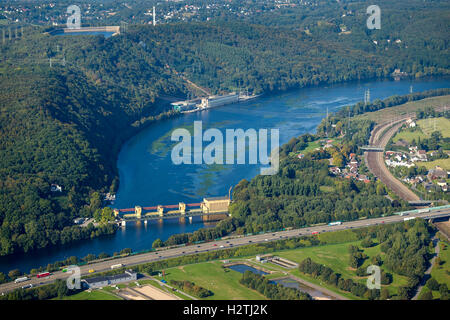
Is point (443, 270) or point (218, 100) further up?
point (218, 100)

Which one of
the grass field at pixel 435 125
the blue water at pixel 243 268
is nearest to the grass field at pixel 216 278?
the blue water at pixel 243 268

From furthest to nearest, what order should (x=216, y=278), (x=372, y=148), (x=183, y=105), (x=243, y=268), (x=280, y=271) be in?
(x=183, y=105)
(x=372, y=148)
(x=243, y=268)
(x=280, y=271)
(x=216, y=278)

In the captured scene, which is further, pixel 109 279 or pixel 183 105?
pixel 183 105

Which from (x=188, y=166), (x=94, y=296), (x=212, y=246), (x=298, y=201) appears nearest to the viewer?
(x=94, y=296)

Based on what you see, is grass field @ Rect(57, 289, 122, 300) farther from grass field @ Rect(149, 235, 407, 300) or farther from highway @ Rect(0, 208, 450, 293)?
grass field @ Rect(149, 235, 407, 300)

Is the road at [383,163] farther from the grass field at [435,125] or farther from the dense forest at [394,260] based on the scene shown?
the dense forest at [394,260]

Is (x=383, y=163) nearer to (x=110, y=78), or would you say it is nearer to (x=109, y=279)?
(x=109, y=279)

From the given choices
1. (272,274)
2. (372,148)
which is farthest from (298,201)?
(372,148)

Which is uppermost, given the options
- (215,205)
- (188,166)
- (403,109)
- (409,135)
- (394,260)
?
(403,109)
